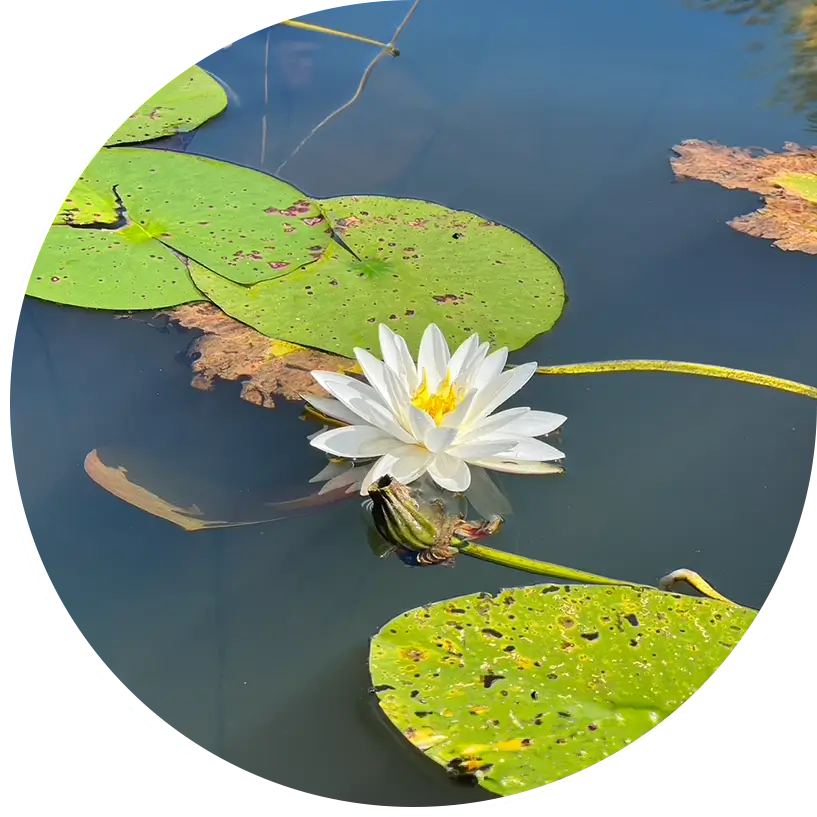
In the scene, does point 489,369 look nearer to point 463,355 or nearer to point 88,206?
point 463,355

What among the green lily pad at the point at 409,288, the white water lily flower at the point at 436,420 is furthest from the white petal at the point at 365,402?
the green lily pad at the point at 409,288

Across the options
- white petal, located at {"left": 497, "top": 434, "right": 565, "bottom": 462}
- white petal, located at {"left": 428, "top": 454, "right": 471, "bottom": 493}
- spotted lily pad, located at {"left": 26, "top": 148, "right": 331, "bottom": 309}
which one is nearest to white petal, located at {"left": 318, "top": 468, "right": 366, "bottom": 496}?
white petal, located at {"left": 428, "top": 454, "right": 471, "bottom": 493}

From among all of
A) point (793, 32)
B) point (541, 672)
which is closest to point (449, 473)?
point (541, 672)

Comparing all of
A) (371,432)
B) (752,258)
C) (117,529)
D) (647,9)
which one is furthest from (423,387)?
(647,9)

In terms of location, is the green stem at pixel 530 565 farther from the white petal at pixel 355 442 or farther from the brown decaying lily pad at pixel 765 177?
the brown decaying lily pad at pixel 765 177

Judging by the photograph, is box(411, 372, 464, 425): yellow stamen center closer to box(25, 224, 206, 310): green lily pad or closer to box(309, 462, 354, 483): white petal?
box(309, 462, 354, 483): white petal

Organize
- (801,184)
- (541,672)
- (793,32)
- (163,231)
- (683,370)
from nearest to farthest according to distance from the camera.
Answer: (541,672) < (683,370) < (163,231) < (801,184) < (793,32)

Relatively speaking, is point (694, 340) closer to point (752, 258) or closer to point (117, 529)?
point (752, 258)
